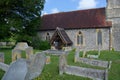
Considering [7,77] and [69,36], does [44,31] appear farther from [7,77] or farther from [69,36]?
[7,77]

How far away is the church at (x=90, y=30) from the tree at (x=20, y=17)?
387cm

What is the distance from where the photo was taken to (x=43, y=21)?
4156cm

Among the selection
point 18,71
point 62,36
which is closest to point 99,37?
point 62,36

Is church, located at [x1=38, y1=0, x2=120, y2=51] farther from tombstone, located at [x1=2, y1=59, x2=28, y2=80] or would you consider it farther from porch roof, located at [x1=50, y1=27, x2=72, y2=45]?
tombstone, located at [x1=2, y1=59, x2=28, y2=80]

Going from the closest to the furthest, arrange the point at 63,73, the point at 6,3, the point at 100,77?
the point at 100,77 < the point at 63,73 < the point at 6,3

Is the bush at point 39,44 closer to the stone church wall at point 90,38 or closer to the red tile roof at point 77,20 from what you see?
the red tile roof at point 77,20

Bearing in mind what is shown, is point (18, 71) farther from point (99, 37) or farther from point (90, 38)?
point (90, 38)

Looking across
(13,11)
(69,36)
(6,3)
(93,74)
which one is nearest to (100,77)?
(93,74)

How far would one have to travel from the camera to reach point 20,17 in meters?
33.0

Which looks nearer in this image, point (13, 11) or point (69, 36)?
point (13, 11)

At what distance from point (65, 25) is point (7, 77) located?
34050 millimetres

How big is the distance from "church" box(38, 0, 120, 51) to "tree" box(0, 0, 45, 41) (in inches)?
153

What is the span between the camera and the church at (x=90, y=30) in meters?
35.1

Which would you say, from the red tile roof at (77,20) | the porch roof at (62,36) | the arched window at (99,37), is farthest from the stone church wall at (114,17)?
the porch roof at (62,36)
